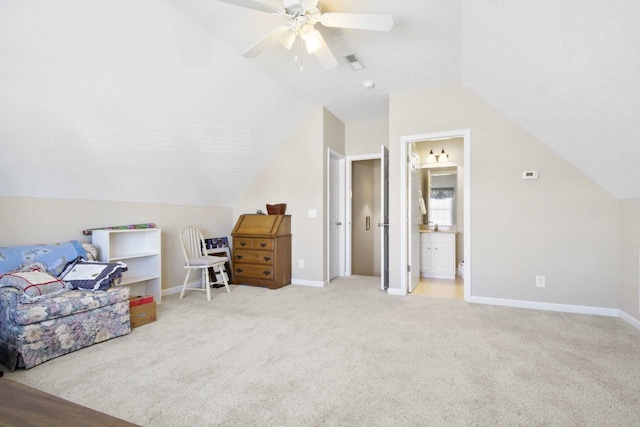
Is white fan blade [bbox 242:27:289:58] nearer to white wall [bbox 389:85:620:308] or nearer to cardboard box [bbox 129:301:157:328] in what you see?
white wall [bbox 389:85:620:308]

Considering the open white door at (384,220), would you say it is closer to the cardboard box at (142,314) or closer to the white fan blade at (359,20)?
the white fan blade at (359,20)

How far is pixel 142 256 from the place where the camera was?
3469mm

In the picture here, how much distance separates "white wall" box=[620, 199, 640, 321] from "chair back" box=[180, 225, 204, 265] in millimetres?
4702

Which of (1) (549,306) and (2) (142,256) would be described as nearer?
(1) (549,306)

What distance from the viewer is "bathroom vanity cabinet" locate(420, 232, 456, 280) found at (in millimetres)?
4961

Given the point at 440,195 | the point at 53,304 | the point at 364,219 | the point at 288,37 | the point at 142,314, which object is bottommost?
the point at 142,314

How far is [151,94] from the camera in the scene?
2.83 m

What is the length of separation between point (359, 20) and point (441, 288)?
3.53 m

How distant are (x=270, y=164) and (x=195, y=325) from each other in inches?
107

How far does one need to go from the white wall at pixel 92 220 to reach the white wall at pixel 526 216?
130 inches

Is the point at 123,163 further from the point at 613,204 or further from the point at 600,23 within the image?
the point at 613,204

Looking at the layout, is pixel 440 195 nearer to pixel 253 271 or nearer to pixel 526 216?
pixel 526 216

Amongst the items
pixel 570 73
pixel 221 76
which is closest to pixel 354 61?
pixel 221 76

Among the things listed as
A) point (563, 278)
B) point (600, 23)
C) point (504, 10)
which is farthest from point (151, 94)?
point (563, 278)
